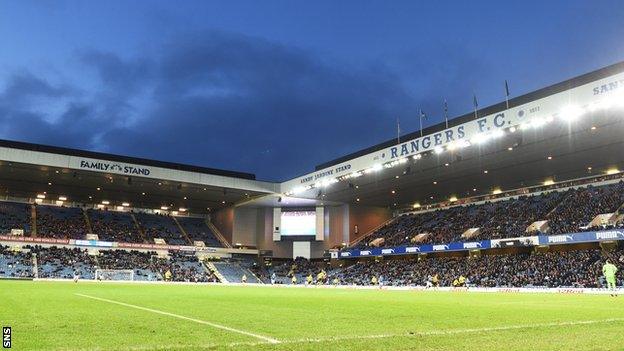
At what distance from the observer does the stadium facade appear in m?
32.9

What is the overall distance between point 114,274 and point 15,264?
9.32m

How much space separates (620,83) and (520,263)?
19.3 metres

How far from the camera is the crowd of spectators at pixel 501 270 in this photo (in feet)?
114

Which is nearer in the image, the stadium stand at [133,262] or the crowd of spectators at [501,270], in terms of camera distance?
the crowd of spectators at [501,270]

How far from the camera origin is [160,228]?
68.4 metres

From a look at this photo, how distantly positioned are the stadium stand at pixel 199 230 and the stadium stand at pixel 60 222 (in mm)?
13817

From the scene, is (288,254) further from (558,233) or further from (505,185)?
(558,233)

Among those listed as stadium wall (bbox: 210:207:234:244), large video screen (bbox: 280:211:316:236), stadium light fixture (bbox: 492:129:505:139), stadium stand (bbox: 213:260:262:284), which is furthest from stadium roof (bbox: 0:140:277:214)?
stadium light fixture (bbox: 492:129:505:139)

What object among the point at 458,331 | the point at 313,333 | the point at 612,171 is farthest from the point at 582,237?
the point at 313,333

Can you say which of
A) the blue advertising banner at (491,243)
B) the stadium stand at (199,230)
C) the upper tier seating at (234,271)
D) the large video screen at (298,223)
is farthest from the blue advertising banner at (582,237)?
the stadium stand at (199,230)

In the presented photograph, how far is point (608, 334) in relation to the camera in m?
7.91

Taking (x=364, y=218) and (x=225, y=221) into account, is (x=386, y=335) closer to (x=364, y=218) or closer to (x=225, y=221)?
(x=364, y=218)

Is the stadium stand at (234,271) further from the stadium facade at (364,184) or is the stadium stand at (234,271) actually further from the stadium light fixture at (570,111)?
the stadium light fixture at (570,111)

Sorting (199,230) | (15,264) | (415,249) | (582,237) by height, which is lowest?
(15,264)
